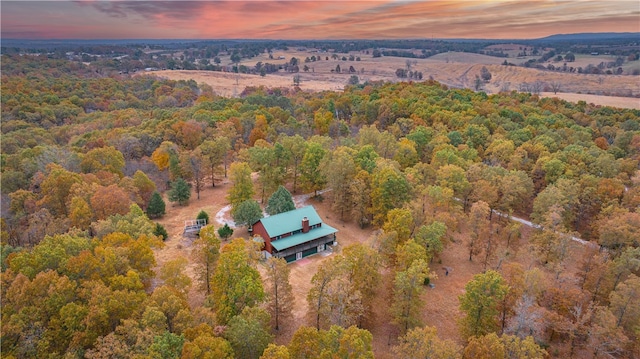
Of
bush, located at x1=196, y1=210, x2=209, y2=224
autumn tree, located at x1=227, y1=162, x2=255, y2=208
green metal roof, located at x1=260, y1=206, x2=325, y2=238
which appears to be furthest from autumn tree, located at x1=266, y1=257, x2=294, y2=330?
bush, located at x1=196, y1=210, x2=209, y2=224

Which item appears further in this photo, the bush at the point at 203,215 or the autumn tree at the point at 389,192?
the bush at the point at 203,215

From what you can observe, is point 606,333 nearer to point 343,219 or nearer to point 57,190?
point 343,219

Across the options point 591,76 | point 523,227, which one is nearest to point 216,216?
point 523,227

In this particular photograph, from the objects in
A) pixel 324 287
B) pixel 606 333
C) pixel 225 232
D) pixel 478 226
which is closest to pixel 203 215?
pixel 225 232

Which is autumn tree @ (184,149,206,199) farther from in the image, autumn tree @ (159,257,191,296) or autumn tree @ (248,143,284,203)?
autumn tree @ (159,257,191,296)

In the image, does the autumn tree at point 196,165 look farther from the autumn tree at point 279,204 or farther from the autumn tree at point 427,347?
the autumn tree at point 427,347

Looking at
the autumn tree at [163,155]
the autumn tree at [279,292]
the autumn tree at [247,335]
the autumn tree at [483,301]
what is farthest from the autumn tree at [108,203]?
the autumn tree at [483,301]
